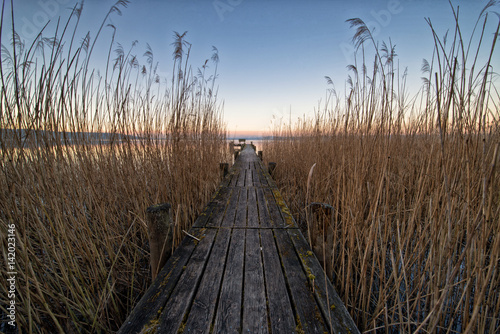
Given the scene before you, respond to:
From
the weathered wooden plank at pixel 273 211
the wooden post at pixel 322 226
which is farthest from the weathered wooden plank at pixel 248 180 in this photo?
the wooden post at pixel 322 226

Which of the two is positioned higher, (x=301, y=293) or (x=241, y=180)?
(x=241, y=180)

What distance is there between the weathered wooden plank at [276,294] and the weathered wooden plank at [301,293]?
0.12 ft

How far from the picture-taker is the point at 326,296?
1013mm

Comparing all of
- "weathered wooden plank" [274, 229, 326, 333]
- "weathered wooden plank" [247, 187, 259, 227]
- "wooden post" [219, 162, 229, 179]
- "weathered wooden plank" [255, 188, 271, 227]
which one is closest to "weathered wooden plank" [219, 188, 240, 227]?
"weathered wooden plank" [247, 187, 259, 227]

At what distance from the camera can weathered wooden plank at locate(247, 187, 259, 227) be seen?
1.84 meters

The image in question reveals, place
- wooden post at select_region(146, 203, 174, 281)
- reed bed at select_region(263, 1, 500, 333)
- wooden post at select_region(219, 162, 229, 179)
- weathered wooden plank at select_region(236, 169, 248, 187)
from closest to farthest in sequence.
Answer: reed bed at select_region(263, 1, 500, 333)
wooden post at select_region(146, 203, 174, 281)
weathered wooden plank at select_region(236, 169, 248, 187)
wooden post at select_region(219, 162, 229, 179)

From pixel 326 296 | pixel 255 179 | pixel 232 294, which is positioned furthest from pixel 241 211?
pixel 255 179

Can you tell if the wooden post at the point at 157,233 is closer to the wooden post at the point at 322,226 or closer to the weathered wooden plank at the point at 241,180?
the wooden post at the point at 322,226

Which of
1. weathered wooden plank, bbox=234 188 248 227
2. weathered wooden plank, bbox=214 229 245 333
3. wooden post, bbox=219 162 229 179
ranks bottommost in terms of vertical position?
weathered wooden plank, bbox=214 229 245 333

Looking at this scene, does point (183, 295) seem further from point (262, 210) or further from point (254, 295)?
point (262, 210)

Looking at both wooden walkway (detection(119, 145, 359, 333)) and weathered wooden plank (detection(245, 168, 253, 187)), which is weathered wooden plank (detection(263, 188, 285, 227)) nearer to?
wooden walkway (detection(119, 145, 359, 333))

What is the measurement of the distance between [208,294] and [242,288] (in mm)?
186

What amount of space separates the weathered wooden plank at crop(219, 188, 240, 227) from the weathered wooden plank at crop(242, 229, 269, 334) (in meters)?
0.40

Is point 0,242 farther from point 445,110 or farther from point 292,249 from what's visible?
point 445,110
